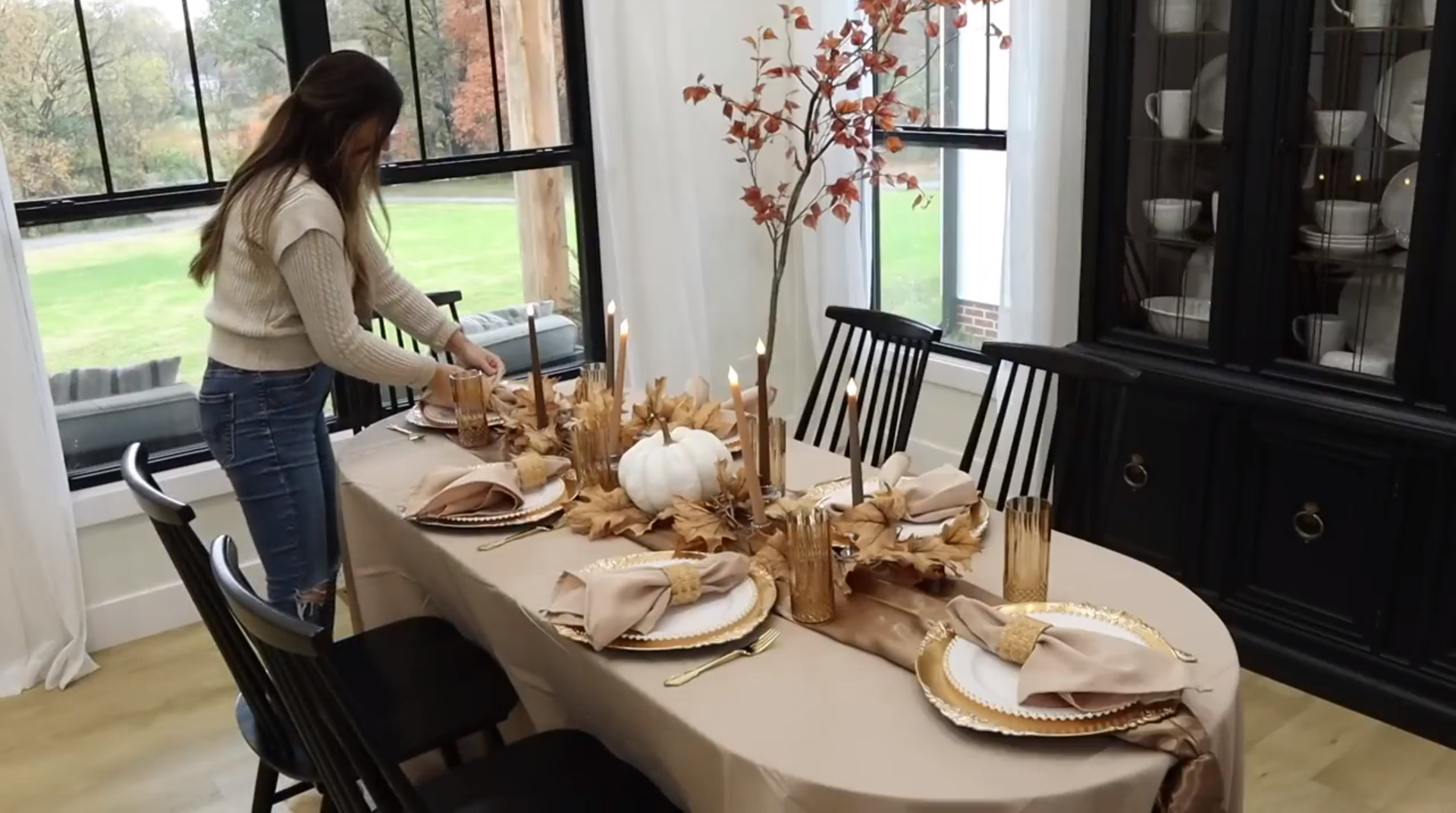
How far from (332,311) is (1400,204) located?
7.12ft

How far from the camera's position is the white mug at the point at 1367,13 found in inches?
96.7

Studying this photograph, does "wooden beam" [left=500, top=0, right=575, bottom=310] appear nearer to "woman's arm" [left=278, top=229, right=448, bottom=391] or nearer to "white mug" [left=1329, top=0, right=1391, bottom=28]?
"woman's arm" [left=278, top=229, right=448, bottom=391]

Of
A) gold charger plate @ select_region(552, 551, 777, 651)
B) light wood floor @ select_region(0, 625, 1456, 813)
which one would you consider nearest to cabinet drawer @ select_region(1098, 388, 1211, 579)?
light wood floor @ select_region(0, 625, 1456, 813)

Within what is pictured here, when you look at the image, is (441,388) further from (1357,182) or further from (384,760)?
(1357,182)

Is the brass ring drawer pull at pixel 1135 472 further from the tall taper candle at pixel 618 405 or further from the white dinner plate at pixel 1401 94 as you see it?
the tall taper candle at pixel 618 405

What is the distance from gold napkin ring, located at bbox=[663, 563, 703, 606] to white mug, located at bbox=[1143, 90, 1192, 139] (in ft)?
6.10

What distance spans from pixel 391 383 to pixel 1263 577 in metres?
2.02

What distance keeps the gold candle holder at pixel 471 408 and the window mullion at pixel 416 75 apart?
4.52 ft

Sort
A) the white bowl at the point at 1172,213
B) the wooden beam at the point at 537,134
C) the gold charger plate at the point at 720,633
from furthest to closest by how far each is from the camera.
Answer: the wooden beam at the point at 537,134 < the white bowl at the point at 1172,213 < the gold charger plate at the point at 720,633

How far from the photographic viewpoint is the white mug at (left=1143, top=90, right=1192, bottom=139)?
284 centimetres

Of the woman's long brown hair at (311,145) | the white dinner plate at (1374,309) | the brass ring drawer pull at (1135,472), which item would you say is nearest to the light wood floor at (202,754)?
the brass ring drawer pull at (1135,472)

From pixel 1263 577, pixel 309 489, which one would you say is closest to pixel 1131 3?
pixel 1263 577

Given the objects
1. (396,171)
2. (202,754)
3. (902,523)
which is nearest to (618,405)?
(902,523)

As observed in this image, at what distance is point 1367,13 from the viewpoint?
8.14 ft
